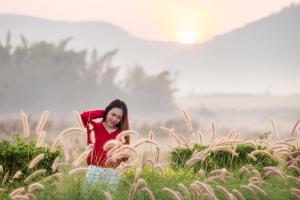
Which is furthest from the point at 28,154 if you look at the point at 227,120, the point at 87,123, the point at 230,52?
the point at 230,52

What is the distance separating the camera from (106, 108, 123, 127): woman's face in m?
6.66

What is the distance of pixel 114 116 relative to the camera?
666cm

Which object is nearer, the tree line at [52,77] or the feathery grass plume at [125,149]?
the feathery grass plume at [125,149]

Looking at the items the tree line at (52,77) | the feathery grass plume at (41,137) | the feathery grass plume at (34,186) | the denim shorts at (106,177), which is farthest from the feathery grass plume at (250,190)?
the tree line at (52,77)

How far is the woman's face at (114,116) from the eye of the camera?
21.8 feet

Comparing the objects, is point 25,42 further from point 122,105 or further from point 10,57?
point 122,105

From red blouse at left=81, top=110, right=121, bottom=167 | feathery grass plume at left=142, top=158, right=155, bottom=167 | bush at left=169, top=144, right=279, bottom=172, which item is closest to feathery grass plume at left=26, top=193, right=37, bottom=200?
feathery grass plume at left=142, top=158, right=155, bottom=167

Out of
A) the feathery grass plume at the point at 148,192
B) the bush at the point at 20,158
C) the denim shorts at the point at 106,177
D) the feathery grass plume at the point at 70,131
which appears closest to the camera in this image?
the feathery grass plume at the point at 148,192

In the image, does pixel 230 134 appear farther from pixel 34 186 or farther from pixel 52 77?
pixel 52 77

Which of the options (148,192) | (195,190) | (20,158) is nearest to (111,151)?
(148,192)

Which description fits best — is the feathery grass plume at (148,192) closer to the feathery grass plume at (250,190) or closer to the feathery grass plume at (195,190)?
the feathery grass plume at (195,190)

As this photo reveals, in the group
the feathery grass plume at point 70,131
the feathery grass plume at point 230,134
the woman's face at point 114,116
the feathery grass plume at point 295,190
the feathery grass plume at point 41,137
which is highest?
the woman's face at point 114,116

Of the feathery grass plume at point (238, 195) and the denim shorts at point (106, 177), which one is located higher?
the denim shorts at point (106, 177)

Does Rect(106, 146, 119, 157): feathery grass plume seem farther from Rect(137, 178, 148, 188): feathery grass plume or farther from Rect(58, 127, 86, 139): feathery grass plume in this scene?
Rect(137, 178, 148, 188): feathery grass plume
